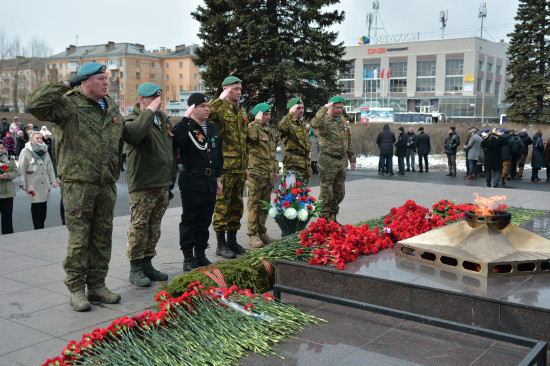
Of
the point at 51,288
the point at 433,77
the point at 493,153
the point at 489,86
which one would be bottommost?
the point at 51,288

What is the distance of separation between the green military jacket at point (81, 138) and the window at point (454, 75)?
72172 millimetres

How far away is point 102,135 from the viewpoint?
13.8 feet

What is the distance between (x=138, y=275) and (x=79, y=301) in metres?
0.79

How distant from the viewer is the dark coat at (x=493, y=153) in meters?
14.2

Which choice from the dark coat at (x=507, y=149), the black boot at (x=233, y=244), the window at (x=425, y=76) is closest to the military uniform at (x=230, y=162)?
the black boot at (x=233, y=244)

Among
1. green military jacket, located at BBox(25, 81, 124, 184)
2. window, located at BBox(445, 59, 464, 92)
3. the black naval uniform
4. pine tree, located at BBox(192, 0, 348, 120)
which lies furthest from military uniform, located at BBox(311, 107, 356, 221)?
window, located at BBox(445, 59, 464, 92)

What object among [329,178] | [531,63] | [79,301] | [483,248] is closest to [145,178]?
[79,301]

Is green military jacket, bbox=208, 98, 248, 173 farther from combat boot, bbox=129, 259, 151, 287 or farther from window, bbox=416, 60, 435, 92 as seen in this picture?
window, bbox=416, 60, 435, 92

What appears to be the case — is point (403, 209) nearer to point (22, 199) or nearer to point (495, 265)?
point (495, 265)

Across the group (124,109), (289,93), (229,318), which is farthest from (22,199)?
(124,109)

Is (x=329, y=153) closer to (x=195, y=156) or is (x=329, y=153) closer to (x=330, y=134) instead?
(x=330, y=134)

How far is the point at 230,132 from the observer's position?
5.95m

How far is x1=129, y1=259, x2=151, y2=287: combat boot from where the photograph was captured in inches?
191

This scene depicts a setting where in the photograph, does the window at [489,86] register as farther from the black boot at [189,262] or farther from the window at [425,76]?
the black boot at [189,262]
